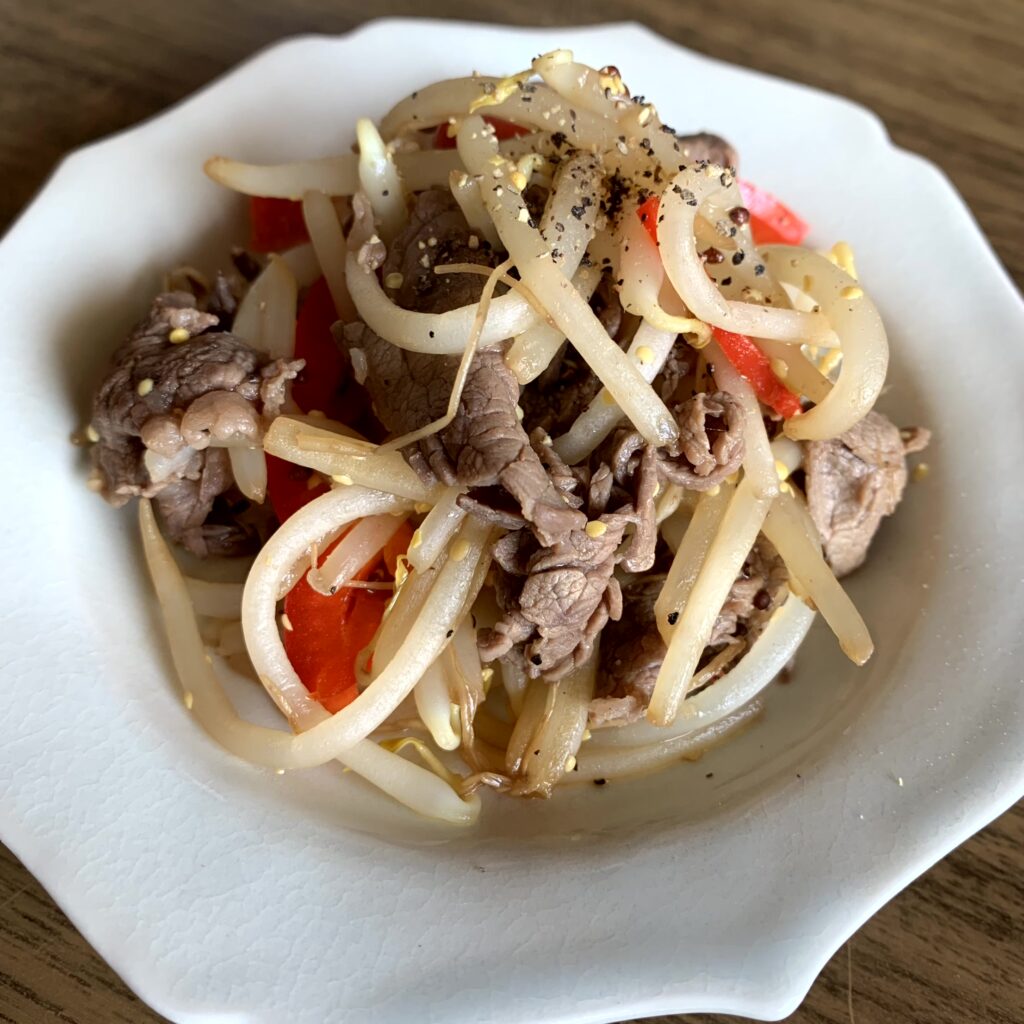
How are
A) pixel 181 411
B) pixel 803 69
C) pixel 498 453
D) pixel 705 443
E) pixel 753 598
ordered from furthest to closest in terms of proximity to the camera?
pixel 803 69, pixel 753 598, pixel 181 411, pixel 705 443, pixel 498 453

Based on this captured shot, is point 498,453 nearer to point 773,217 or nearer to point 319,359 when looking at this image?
point 319,359

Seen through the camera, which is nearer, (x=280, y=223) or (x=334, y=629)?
(x=334, y=629)

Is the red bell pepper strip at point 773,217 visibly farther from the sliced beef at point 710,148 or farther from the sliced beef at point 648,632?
the sliced beef at point 648,632

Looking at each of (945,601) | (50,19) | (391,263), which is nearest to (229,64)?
(50,19)

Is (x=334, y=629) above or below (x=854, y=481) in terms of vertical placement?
below

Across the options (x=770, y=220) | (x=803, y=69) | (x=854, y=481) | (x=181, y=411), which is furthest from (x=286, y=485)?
(x=803, y=69)

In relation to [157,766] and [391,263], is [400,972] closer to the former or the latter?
[157,766]

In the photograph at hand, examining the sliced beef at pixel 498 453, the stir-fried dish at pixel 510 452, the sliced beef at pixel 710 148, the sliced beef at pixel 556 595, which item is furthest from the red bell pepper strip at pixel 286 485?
the sliced beef at pixel 710 148
